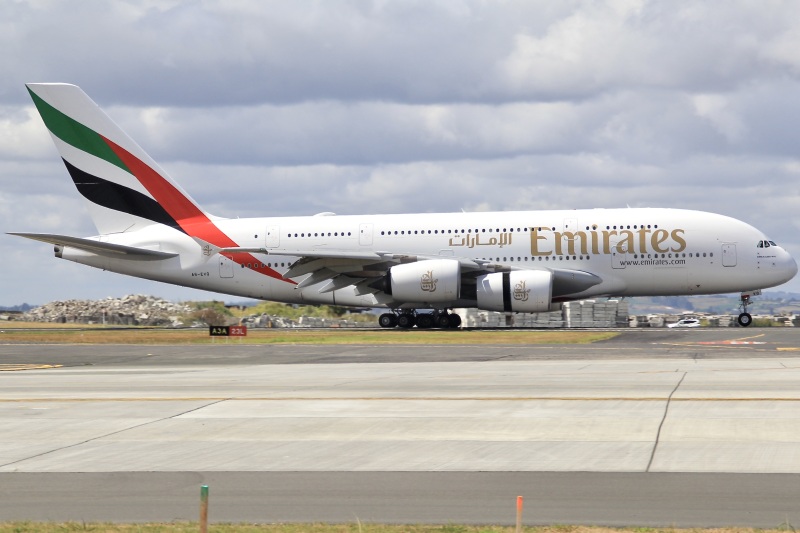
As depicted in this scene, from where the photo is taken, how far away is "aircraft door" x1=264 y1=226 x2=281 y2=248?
4903 cm

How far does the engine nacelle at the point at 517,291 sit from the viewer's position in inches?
1726

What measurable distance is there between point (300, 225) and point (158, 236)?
6.55 m

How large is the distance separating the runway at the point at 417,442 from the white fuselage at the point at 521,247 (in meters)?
16.3

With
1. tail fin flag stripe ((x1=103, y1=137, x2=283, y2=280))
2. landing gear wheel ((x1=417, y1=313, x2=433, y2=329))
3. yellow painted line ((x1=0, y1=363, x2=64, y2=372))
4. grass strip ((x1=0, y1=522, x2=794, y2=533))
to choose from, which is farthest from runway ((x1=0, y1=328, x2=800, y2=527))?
tail fin flag stripe ((x1=103, y1=137, x2=283, y2=280))

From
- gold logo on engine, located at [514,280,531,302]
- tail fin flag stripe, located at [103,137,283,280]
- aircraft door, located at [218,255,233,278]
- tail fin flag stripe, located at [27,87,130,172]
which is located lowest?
gold logo on engine, located at [514,280,531,302]

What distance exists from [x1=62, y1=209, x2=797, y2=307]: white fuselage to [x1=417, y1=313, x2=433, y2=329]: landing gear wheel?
194 cm

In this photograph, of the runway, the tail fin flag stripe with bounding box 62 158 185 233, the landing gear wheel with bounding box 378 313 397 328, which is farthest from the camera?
the tail fin flag stripe with bounding box 62 158 185 233

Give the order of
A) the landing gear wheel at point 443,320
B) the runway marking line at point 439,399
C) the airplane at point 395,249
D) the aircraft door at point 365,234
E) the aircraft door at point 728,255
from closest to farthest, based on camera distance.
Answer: the runway marking line at point 439,399, the aircraft door at point 728,255, the airplane at point 395,249, the landing gear wheel at point 443,320, the aircraft door at point 365,234

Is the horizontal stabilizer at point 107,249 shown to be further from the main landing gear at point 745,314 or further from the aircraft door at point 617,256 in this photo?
the main landing gear at point 745,314

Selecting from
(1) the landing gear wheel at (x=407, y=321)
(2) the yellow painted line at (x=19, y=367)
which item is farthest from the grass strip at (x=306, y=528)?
(1) the landing gear wheel at (x=407, y=321)

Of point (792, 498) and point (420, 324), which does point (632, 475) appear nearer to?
point (792, 498)

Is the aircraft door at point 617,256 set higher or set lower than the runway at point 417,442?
higher

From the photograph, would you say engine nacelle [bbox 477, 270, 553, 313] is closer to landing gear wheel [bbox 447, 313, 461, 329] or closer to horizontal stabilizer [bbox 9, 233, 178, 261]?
landing gear wheel [bbox 447, 313, 461, 329]

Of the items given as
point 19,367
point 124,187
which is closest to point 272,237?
point 124,187
